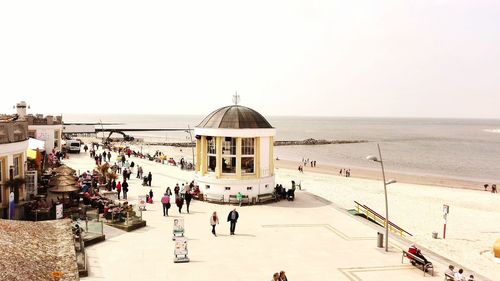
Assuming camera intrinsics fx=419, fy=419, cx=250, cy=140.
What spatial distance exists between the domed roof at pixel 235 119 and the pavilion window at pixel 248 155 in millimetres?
1008

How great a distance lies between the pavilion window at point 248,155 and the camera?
25641 millimetres

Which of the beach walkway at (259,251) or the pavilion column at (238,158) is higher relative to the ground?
the pavilion column at (238,158)

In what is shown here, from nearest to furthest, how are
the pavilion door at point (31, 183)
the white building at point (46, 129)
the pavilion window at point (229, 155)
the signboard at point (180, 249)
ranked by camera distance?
the signboard at point (180, 249), the pavilion door at point (31, 183), the pavilion window at point (229, 155), the white building at point (46, 129)

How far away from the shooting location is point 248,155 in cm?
2566

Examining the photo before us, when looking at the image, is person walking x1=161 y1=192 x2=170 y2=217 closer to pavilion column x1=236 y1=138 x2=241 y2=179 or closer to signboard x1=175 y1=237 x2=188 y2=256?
pavilion column x1=236 y1=138 x2=241 y2=179

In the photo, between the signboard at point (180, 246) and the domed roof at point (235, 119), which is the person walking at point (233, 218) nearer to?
the signboard at point (180, 246)

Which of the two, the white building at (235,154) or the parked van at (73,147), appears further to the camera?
the parked van at (73,147)

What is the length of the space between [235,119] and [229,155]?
7.27 ft

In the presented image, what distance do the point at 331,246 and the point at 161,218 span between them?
8.54 meters

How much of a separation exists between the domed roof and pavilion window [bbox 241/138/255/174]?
1.01 metres

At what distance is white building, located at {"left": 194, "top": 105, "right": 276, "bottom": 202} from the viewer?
25.0 metres

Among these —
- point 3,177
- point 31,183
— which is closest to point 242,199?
point 31,183

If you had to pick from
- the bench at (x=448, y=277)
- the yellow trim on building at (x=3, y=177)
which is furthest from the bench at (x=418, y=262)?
the yellow trim on building at (x=3, y=177)

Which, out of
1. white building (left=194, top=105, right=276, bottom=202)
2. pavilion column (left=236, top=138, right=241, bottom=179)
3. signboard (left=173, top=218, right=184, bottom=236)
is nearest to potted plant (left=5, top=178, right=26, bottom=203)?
signboard (left=173, top=218, right=184, bottom=236)
